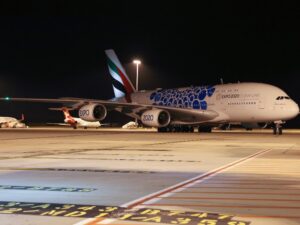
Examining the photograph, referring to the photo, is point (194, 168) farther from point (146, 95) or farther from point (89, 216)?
point (146, 95)

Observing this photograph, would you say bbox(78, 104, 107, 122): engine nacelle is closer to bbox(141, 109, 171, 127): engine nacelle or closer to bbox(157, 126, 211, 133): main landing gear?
bbox(141, 109, 171, 127): engine nacelle

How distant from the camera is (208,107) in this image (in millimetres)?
38156

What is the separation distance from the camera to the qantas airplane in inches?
1384

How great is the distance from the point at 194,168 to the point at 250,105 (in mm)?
24798

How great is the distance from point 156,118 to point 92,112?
4.59 metres

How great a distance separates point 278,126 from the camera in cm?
3597

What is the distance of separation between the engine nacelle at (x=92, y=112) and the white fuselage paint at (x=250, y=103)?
775 cm

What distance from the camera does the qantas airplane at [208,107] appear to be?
35156mm

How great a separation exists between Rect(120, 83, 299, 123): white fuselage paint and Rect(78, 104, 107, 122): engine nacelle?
7749 millimetres

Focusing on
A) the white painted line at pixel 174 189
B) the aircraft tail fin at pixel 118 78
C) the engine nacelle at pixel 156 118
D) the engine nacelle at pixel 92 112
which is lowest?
the white painted line at pixel 174 189

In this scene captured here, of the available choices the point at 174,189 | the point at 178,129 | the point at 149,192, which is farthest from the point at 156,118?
the point at 149,192

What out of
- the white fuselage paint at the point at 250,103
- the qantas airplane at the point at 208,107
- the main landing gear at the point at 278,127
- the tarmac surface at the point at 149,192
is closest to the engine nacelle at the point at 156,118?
the qantas airplane at the point at 208,107

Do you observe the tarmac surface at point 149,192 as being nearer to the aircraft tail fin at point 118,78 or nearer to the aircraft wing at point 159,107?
the aircraft wing at point 159,107

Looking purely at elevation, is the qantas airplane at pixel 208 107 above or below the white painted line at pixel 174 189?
above
